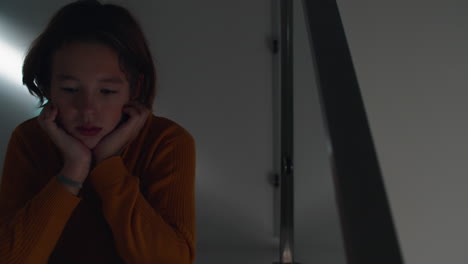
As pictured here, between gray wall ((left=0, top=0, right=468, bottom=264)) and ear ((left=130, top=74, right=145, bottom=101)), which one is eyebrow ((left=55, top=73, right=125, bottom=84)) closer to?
ear ((left=130, top=74, right=145, bottom=101))

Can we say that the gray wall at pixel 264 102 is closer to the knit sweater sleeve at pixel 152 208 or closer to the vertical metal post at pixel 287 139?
the vertical metal post at pixel 287 139

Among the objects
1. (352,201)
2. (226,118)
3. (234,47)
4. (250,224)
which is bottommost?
(352,201)

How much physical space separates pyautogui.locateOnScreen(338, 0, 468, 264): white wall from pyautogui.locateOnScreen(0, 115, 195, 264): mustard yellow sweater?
3.57 ft

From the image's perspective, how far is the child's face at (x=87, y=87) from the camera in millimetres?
544

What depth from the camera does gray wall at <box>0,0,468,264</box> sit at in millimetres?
1313

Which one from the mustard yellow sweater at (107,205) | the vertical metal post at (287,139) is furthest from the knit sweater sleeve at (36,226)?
the vertical metal post at (287,139)

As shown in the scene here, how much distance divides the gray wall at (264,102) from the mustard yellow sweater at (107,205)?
70 cm

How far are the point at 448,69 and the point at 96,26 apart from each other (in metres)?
1.50

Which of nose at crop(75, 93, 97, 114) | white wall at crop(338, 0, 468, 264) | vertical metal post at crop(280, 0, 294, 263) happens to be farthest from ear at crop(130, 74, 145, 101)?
white wall at crop(338, 0, 468, 264)

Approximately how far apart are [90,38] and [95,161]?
20cm

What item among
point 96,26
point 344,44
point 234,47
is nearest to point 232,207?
point 234,47

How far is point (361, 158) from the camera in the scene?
27 centimetres

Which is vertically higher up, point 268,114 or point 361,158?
point 268,114

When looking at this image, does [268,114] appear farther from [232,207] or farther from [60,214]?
[60,214]
